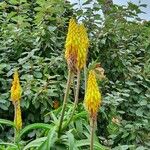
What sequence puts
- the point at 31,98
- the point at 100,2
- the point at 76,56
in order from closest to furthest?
the point at 76,56, the point at 31,98, the point at 100,2

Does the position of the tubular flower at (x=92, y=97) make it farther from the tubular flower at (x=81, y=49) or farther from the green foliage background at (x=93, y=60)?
the green foliage background at (x=93, y=60)

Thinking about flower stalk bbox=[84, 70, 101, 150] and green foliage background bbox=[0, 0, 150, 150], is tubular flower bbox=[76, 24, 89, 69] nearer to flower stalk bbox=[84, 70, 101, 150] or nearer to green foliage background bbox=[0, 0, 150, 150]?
flower stalk bbox=[84, 70, 101, 150]

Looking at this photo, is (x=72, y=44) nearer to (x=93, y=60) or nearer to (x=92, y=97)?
(x=92, y=97)

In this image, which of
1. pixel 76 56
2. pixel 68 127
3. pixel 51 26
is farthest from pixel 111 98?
pixel 76 56

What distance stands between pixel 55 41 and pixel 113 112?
1.13m

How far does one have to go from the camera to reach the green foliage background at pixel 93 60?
176 inches

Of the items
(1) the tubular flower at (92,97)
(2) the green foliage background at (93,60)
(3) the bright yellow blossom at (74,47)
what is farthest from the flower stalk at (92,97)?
(2) the green foliage background at (93,60)

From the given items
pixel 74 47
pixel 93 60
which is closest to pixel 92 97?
pixel 74 47

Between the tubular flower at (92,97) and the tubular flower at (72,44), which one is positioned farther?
the tubular flower at (72,44)

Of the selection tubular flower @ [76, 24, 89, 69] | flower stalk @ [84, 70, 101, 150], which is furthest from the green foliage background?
flower stalk @ [84, 70, 101, 150]

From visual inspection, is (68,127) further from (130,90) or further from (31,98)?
(130,90)

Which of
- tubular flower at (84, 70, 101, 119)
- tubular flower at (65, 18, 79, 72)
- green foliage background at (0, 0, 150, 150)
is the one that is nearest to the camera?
tubular flower at (84, 70, 101, 119)

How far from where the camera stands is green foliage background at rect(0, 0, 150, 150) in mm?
4465

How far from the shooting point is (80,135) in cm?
332
